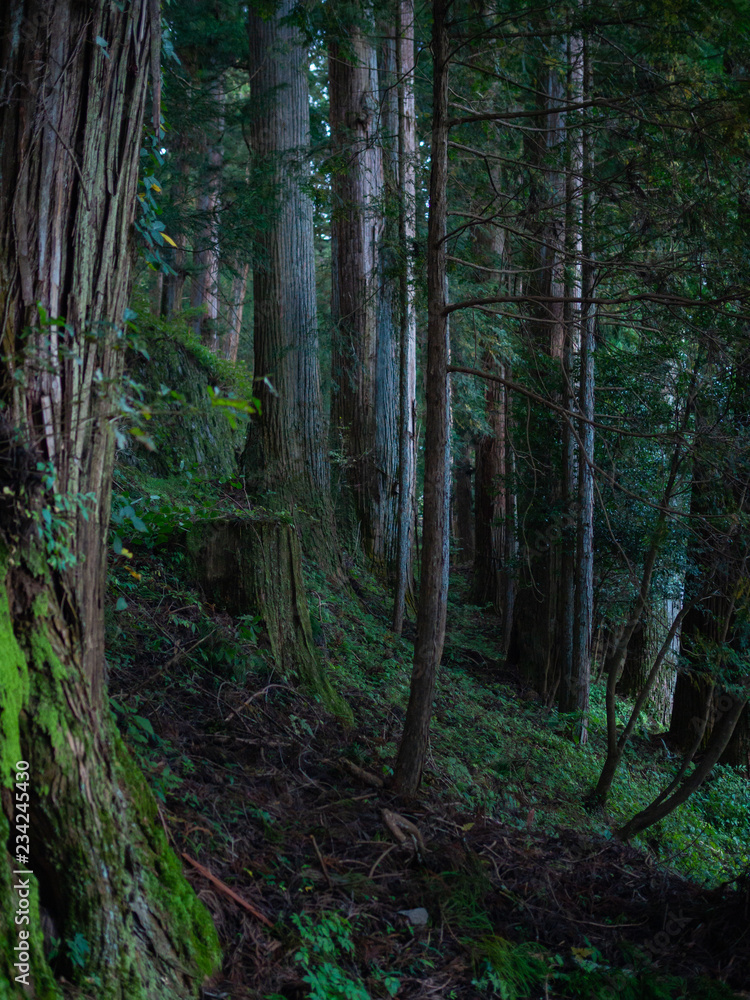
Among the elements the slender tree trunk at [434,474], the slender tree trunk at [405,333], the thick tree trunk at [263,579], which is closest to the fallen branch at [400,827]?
the slender tree trunk at [434,474]

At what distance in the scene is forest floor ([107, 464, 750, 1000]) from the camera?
340 cm

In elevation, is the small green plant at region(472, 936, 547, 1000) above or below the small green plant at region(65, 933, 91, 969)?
below

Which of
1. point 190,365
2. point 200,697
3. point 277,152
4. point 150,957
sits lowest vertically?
point 150,957

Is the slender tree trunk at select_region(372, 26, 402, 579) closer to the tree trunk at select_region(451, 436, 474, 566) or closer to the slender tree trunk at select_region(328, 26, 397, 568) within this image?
the slender tree trunk at select_region(328, 26, 397, 568)

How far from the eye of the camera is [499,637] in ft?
42.6

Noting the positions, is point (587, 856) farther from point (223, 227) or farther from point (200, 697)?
point (223, 227)

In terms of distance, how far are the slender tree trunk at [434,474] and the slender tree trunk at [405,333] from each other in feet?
11.4

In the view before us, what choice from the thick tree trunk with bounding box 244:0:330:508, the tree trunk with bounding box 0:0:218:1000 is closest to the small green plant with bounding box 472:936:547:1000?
the tree trunk with bounding box 0:0:218:1000

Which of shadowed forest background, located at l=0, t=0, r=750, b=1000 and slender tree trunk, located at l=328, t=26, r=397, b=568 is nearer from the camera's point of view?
shadowed forest background, located at l=0, t=0, r=750, b=1000

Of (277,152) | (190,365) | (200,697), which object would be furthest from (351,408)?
(200,697)

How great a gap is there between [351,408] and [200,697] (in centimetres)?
663

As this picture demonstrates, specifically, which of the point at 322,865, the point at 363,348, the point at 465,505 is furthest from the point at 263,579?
the point at 465,505

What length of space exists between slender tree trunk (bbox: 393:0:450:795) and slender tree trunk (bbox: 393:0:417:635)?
3.49 meters

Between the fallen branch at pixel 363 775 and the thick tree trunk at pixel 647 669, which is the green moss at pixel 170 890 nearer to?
the fallen branch at pixel 363 775
